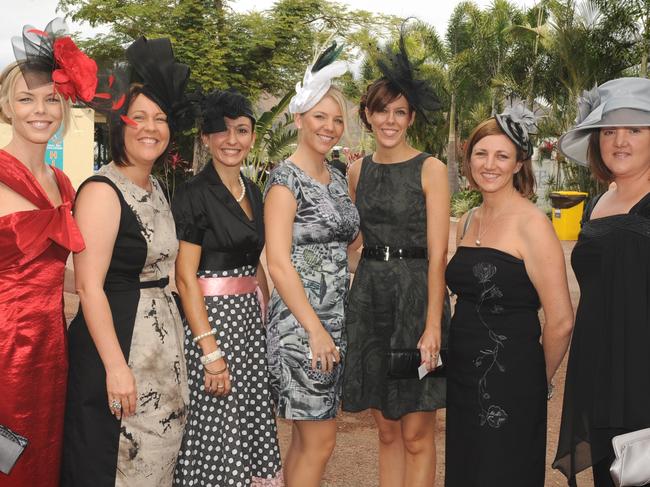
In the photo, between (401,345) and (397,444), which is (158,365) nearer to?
(401,345)

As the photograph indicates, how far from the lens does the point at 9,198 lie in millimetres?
2842

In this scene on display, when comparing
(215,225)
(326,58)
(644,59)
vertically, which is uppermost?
(644,59)

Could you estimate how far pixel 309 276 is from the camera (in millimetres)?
3334

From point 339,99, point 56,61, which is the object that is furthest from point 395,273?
point 56,61

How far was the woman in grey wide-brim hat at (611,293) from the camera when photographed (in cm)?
277

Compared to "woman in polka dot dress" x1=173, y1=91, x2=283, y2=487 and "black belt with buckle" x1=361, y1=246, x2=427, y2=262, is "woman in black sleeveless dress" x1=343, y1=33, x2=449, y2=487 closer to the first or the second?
"black belt with buckle" x1=361, y1=246, x2=427, y2=262

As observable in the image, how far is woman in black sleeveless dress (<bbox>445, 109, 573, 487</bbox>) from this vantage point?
302 cm

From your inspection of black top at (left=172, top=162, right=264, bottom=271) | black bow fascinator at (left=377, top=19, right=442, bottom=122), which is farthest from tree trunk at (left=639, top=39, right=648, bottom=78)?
black top at (left=172, top=162, right=264, bottom=271)

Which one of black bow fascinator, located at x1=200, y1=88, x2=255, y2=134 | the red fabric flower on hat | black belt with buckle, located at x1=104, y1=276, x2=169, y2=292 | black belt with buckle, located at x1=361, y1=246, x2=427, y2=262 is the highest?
the red fabric flower on hat

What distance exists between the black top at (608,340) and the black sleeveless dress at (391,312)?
2.38ft

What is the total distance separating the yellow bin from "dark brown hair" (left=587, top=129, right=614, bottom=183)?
14.5 metres

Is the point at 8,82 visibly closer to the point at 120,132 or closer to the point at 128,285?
the point at 120,132

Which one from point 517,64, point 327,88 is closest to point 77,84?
point 327,88

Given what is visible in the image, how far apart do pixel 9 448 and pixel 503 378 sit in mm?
1991
